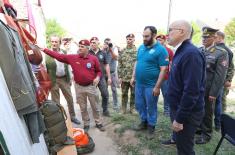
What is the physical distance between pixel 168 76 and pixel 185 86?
3.10 feet

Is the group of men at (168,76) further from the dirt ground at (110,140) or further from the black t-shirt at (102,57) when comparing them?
the dirt ground at (110,140)

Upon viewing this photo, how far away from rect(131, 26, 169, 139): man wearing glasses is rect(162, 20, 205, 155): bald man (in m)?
1.35

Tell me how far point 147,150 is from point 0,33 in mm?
3197

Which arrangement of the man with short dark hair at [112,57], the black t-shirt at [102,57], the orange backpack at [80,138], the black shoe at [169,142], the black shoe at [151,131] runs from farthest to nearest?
the man with short dark hair at [112,57] < the black t-shirt at [102,57] < the black shoe at [151,131] < the black shoe at [169,142] < the orange backpack at [80,138]

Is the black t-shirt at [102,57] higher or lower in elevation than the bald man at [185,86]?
lower

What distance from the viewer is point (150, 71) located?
444 cm

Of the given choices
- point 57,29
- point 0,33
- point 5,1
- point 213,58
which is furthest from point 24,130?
point 57,29

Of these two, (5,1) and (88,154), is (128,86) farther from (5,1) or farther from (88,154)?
(5,1)

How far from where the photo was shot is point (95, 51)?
6125 mm

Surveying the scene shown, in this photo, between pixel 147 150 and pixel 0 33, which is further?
pixel 147 150

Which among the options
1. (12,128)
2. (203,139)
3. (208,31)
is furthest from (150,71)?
(12,128)

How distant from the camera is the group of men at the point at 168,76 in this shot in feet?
9.11

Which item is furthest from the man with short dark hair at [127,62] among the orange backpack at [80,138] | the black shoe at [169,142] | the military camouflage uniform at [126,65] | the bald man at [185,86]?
the bald man at [185,86]

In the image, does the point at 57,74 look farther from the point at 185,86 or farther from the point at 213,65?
the point at 185,86
